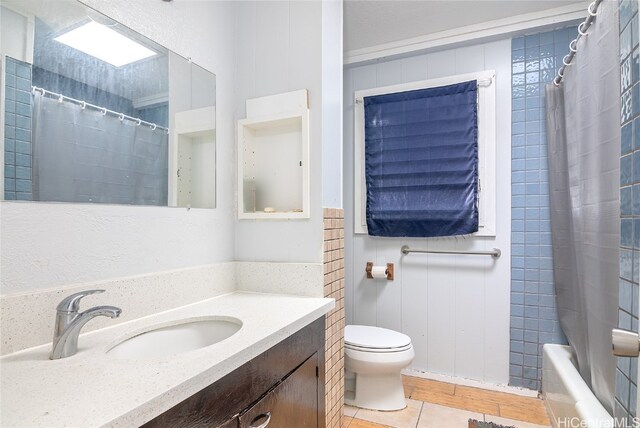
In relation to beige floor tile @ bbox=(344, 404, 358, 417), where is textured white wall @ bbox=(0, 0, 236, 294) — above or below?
above

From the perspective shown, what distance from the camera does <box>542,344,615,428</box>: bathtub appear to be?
1.22 metres

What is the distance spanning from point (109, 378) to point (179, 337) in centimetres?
47

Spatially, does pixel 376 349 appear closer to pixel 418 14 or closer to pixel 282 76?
pixel 282 76

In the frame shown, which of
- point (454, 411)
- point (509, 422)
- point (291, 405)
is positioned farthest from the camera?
point (454, 411)

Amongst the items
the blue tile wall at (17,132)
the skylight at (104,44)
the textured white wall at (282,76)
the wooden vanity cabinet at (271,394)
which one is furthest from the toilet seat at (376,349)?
the skylight at (104,44)

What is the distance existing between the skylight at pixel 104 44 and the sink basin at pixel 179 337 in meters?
0.92

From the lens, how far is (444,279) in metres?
2.26

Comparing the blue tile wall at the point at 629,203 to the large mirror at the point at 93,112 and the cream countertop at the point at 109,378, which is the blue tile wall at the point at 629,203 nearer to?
the cream countertop at the point at 109,378

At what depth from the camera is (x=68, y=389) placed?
0.66m

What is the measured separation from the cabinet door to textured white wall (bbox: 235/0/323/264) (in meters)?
0.49

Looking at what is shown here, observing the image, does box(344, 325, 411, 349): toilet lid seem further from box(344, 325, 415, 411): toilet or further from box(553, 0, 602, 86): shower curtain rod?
box(553, 0, 602, 86): shower curtain rod

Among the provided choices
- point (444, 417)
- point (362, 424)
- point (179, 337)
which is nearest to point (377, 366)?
point (362, 424)

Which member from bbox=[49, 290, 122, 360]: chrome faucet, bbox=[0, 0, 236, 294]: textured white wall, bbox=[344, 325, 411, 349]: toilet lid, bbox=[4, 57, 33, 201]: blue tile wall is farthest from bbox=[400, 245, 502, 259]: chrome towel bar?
bbox=[4, 57, 33, 201]: blue tile wall

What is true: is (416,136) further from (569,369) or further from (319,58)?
(569,369)
